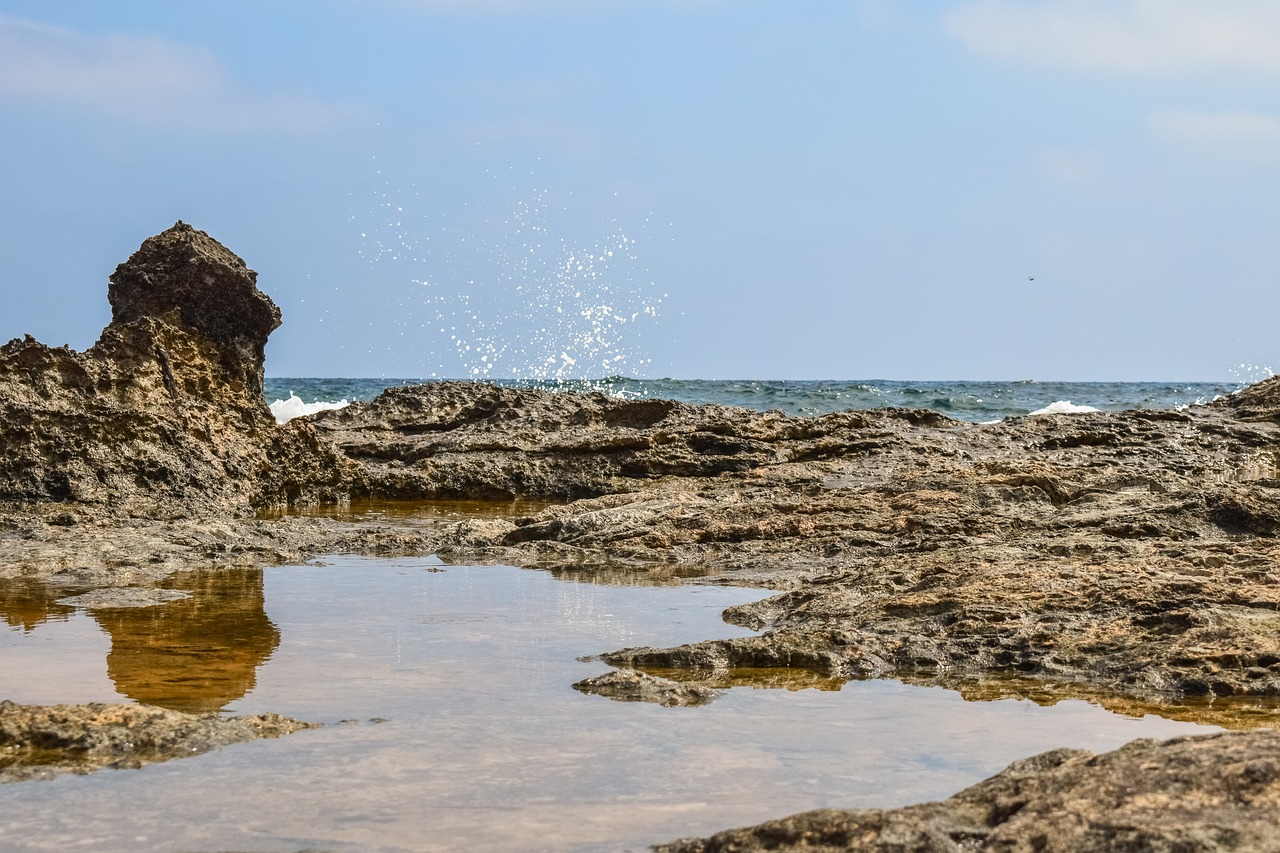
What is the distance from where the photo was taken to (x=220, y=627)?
4207 millimetres

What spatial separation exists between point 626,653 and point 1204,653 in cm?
155

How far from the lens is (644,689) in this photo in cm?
317

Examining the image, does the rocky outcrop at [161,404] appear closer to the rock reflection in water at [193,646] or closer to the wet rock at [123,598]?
the wet rock at [123,598]

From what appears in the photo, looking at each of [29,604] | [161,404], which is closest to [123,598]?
[29,604]

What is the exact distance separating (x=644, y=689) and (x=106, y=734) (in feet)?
4.06

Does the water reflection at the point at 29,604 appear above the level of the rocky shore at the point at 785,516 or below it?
below

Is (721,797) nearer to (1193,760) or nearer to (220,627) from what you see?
(1193,760)

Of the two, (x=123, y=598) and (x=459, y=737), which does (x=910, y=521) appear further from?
(x=459, y=737)

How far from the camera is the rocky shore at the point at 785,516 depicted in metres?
3.20

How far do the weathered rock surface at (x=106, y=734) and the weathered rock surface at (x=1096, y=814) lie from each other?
1.12 m

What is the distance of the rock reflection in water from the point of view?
10.6ft

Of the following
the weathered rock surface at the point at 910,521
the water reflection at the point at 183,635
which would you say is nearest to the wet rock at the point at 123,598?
the water reflection at the point at 183,635

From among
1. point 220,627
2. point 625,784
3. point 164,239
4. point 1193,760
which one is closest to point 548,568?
point 220,627

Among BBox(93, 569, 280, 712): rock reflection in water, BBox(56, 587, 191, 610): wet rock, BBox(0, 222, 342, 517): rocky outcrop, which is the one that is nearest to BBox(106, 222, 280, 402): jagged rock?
BBox(0, 222, 342, 517): rocky outcrop
